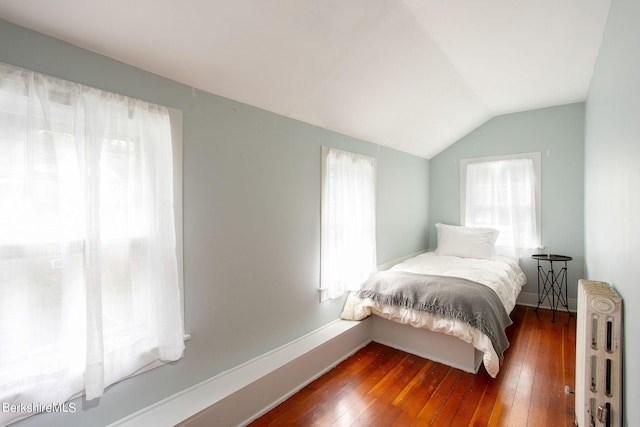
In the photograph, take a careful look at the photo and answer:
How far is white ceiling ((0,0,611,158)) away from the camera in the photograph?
1316mm

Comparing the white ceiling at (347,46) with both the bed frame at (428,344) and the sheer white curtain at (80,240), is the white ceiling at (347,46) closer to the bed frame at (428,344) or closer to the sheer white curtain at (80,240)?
the sheer white curtain at (80,240)

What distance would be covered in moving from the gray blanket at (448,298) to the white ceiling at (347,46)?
1.49m

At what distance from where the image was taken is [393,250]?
3750mm

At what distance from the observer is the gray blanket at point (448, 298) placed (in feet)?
7.20

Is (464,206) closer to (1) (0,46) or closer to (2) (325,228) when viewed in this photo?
(2) (325,228)

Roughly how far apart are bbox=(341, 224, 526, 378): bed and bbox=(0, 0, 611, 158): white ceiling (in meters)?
1.56

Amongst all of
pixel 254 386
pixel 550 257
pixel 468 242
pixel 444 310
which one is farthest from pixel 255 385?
pixel 550 257

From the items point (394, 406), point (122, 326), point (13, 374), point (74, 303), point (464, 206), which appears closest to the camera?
point (13, 374)

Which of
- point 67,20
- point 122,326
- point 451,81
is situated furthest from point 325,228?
point 67,20

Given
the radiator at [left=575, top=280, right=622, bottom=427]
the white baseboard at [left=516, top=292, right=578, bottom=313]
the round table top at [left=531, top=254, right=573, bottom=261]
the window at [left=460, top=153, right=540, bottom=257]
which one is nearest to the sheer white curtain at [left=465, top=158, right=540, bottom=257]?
the window at [left=460, top=153, right=540, bottom=257]

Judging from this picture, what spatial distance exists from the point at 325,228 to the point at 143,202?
4.79ft

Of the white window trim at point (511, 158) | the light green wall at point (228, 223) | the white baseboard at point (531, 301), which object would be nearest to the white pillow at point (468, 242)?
the white window trim at point (511, 158)

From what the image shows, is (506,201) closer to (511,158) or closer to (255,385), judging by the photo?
(511,158)

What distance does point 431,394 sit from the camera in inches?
81.8
